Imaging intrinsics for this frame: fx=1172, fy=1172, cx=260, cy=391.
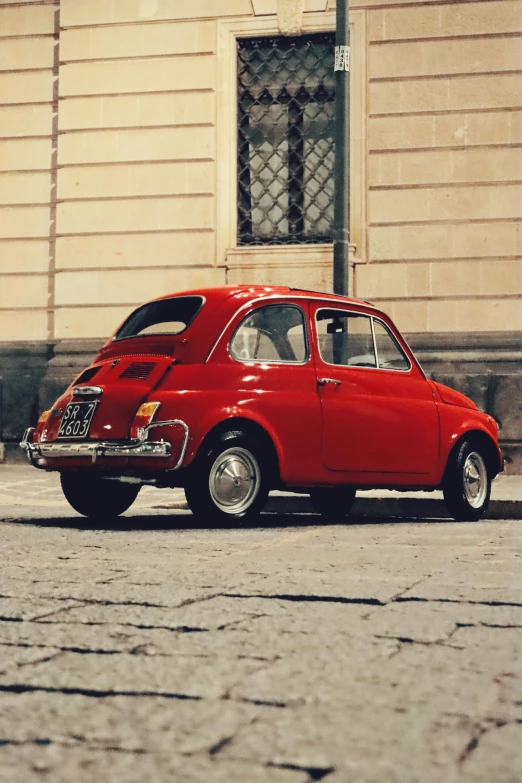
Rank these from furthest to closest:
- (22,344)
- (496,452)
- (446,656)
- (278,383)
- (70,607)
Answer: (22,344)
(496,452)
(278,383)
(70,607)
(446,656)

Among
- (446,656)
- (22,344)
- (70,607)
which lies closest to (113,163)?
(22,344)

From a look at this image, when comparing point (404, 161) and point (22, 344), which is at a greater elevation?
point (404, 161)

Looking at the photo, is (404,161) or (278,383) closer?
(278,383)

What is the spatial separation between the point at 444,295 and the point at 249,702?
11.9m

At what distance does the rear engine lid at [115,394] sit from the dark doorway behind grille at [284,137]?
24.7ft

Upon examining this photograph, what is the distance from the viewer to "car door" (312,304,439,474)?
317 inches

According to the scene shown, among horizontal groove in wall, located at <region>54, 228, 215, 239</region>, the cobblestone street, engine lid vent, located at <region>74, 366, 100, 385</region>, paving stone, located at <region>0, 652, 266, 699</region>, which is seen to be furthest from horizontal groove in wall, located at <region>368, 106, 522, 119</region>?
paving stone, located at <region>0, 652, 266, 699</region>

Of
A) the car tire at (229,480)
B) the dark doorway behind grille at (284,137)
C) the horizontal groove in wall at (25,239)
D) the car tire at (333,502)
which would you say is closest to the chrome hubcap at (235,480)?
the car tire at (229,480)

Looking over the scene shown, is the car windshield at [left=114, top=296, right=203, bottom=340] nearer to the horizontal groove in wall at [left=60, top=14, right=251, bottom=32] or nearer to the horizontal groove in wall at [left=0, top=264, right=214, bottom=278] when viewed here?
the horizontal groove in wall at [left=0, top=264, right=214, bottom=278]

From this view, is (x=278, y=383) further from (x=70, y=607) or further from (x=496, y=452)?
(x=70, y=607)

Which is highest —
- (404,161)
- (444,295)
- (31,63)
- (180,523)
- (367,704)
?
(31,63)

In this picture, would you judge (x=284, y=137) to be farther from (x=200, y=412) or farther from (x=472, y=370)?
(x=200, y=412)

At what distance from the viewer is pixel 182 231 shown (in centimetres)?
1487

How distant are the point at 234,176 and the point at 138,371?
7.77m
